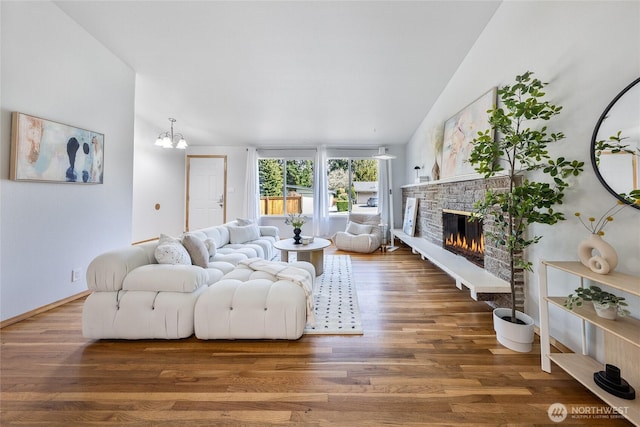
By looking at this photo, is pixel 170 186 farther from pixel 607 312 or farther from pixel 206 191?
pixel 607 312

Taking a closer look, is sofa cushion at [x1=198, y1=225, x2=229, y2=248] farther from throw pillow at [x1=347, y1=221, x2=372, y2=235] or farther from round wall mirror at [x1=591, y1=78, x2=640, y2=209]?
round wall mirror at [x1=591, y1=78, x2=640, y2=209]

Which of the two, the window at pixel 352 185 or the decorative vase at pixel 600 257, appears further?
the window at pixel 352 185

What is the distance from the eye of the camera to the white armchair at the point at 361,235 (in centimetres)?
507

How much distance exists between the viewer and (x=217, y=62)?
321 centimetres

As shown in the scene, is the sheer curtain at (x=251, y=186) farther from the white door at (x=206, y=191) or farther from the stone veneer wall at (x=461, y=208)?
the stone veneer wall at (x=461, y=208)

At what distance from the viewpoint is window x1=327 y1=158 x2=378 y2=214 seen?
6.68m

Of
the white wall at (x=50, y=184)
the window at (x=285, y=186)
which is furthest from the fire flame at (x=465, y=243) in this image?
the white wall at (x=50, y=184)

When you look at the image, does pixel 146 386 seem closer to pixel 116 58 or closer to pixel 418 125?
pixel 116 58

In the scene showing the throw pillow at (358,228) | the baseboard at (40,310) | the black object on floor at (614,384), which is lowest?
Answer: the baseboard at (40,310)

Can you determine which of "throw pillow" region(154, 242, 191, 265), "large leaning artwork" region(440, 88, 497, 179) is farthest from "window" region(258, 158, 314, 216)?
"throw pillow" region(154, 242, 191, 265)

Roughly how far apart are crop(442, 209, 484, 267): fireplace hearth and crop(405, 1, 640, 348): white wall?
0.81m

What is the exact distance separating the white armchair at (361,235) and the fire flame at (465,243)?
5.23 feet

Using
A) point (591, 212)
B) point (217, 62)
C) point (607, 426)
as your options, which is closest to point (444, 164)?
point (591, 212)

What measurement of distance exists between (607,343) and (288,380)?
1.87 metres
